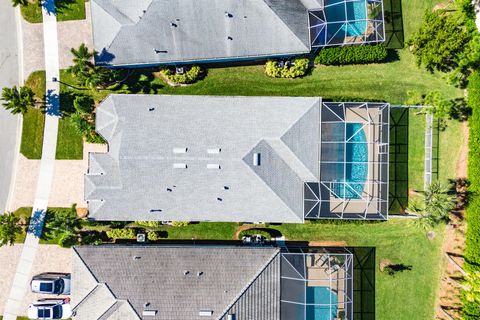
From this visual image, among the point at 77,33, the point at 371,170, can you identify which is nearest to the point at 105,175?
the point at 77,33

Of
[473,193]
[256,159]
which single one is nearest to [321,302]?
[256,159]

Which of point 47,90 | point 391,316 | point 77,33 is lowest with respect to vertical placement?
point 391,316

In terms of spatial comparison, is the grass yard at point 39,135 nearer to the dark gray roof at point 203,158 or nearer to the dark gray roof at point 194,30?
the dark gray roof at point 203,158

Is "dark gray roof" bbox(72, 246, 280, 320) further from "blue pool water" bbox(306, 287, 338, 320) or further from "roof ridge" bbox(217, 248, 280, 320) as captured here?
"blue pool water" bbox(306, 287, 338, 320)

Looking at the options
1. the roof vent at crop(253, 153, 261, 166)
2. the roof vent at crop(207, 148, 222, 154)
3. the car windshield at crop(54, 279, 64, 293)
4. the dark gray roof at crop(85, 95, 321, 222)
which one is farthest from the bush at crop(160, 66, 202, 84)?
the car windshield at crop(54, 279, 64, 293)

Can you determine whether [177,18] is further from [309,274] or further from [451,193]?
[451,193]

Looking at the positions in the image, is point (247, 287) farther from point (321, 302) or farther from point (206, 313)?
point (321, 302)
